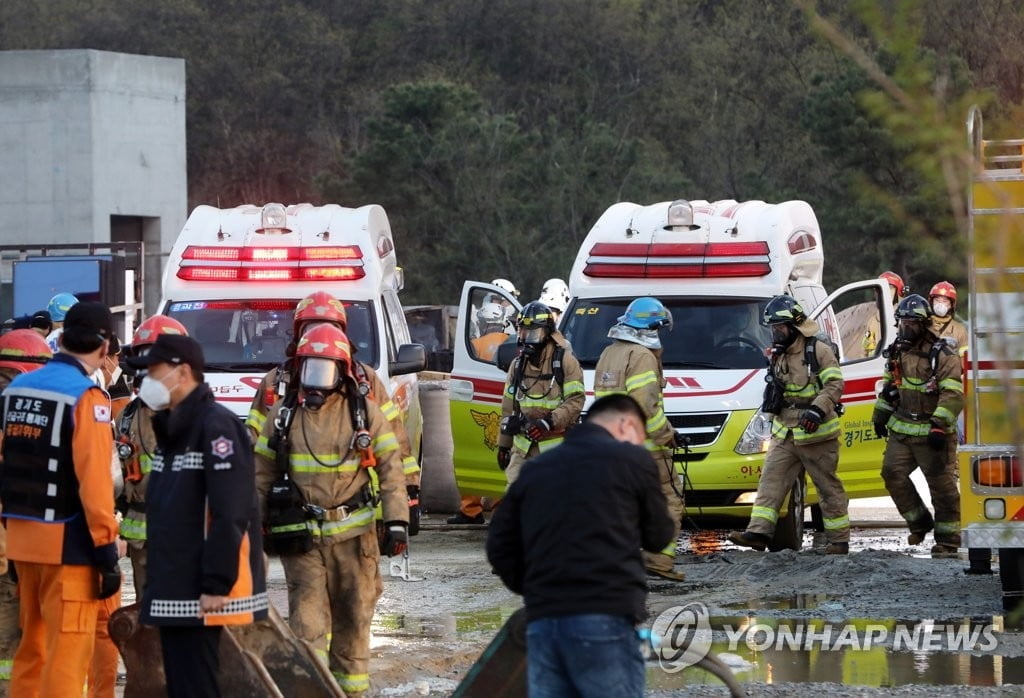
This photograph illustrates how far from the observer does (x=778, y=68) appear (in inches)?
1886

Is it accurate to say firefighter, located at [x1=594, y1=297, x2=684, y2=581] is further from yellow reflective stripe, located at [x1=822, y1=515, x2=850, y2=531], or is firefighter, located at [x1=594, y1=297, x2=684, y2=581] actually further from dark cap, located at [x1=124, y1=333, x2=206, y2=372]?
dark cap, located at [x1=124, y1=333, x2=206, y2=372]

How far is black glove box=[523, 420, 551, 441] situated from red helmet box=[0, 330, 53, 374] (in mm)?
4053

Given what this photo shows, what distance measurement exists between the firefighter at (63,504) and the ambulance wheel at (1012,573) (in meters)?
4.94

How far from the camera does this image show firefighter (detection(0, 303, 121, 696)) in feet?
20.5

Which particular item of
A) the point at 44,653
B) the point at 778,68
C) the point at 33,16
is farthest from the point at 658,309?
the point at 33,16

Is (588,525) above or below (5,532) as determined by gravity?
above

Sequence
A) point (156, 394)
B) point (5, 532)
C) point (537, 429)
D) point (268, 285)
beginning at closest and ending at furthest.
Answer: point (156, 394)
point (5, 532)
point (537, 429)
point (268, 285)

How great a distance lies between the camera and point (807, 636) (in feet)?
29.1

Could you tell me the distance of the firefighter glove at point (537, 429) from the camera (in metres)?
11.0

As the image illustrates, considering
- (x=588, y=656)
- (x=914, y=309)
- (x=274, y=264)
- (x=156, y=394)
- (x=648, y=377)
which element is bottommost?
(x=588, y=656)

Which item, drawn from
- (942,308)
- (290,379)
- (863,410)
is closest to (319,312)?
(290,379)

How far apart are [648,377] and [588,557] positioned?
224 inches

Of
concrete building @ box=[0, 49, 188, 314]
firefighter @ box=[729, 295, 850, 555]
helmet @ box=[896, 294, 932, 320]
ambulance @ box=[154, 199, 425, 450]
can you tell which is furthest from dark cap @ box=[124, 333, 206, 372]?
concrete building @ box=[0, 49, 188, 314]

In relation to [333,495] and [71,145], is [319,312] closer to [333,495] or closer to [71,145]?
[333,495]
